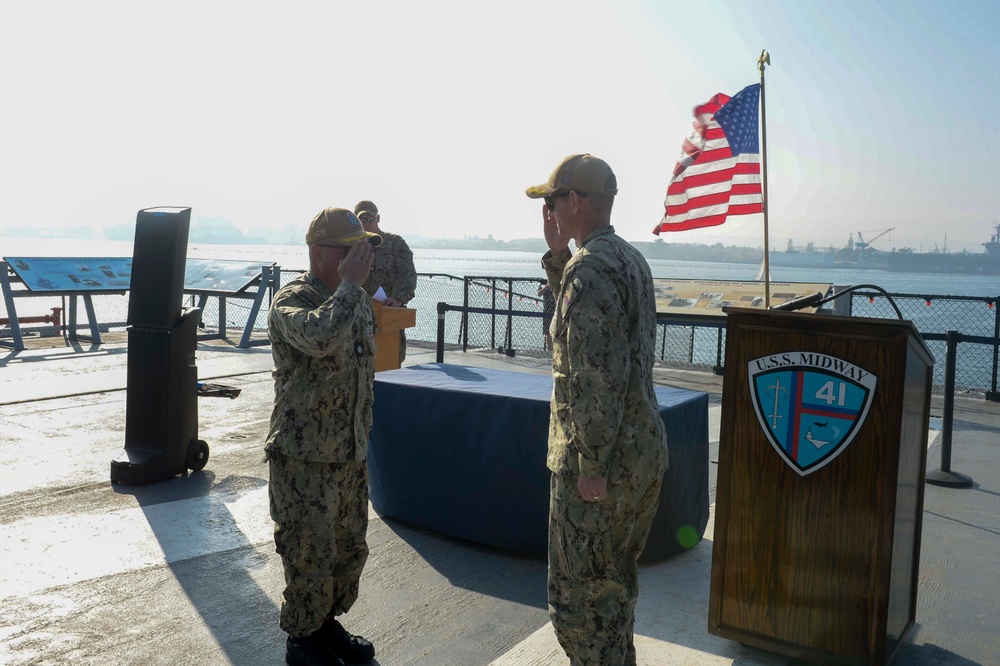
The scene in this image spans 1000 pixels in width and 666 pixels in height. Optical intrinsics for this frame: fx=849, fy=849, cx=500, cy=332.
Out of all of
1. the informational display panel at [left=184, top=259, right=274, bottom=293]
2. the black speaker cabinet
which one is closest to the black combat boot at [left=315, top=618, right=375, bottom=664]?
the black speaker cabinet

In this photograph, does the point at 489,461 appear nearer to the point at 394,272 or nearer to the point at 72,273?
the point at 394,272

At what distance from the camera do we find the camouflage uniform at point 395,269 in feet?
24.0

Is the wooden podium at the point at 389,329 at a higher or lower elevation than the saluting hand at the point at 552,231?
lower

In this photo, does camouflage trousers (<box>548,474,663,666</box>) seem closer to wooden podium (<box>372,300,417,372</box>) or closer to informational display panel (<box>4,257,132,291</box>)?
wooden podium (<box>372,300,417,372</box>)

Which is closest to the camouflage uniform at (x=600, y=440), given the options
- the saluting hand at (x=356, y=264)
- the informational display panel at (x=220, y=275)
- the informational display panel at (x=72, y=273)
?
the saluting hand at (x=356, y=264)

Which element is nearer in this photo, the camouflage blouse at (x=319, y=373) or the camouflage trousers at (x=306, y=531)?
the camouflage blouse at (x=319, y=373)

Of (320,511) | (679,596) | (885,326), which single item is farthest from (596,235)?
(679,596)

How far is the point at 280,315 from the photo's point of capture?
324 centimetres

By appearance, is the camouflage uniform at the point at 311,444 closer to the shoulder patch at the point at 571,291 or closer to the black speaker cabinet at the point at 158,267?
the shoulder patch at the point at 571,291

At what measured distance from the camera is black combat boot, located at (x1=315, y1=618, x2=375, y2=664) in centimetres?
342

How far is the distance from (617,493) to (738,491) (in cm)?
85

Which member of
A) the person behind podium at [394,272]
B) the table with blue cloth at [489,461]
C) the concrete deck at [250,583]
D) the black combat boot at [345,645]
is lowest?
the concrete deck at [250,583]

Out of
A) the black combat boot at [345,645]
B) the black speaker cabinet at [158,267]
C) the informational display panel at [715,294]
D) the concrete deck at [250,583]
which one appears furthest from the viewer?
the informational display panel at [715,294]

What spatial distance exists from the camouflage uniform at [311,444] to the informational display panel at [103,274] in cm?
1026
